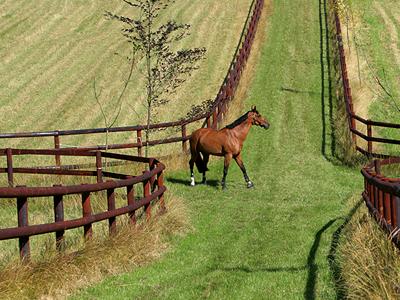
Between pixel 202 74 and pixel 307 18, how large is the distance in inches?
473

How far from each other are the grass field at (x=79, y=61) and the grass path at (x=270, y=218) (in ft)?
16.0

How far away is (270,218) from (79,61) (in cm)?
2566

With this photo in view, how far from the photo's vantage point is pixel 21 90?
107ft

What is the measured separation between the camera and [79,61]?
122ft

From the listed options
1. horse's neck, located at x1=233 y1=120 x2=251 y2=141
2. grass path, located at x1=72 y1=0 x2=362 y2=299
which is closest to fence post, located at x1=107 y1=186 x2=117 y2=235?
grass path, located at x1=72 y1=0 x2=362 y2=299

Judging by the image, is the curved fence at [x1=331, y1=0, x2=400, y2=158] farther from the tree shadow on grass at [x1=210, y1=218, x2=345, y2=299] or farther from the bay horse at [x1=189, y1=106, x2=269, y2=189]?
the tree shadow on grass at [x1=210, y1=218, x2=345, y2=299]

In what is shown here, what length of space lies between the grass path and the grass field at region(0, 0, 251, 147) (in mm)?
4879

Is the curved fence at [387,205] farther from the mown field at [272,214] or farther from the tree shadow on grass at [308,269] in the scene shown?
the tree shadow on grass at [308,269]

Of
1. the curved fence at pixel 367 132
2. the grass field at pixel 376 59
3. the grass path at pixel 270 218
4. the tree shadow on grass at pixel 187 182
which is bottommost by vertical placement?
the tree shadow on grass at pixel 187 182

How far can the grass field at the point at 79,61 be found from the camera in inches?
1150

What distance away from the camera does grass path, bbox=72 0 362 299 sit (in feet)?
28.5

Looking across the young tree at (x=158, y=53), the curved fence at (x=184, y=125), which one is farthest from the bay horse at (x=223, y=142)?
the curved fence at (x=184, y=125)

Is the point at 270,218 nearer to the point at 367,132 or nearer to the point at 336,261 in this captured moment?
the point at 336,261

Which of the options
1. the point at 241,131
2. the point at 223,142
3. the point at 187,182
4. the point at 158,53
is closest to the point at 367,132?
the point at 241,131
